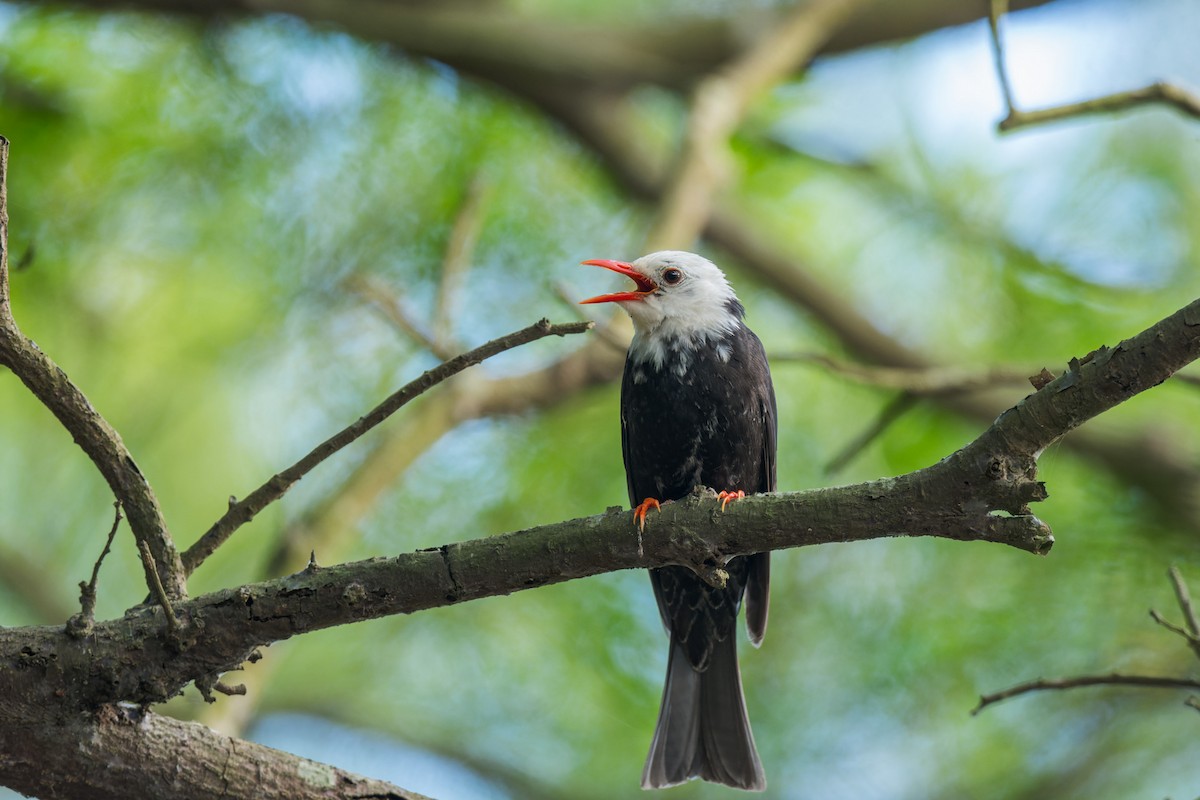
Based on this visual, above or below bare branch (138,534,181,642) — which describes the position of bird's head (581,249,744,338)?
above

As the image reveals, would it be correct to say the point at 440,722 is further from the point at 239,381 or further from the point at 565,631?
the point at 239,381

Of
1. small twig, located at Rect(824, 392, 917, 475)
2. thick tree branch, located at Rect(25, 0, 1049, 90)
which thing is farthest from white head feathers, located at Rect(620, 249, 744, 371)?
thick tree branch, located at Rect(25, 0, 1049, 90)

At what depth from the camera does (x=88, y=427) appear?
275 centimetres

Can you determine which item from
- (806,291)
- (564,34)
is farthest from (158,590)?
(564,34)

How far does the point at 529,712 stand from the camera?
6512 mm

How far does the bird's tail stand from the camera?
171 inches

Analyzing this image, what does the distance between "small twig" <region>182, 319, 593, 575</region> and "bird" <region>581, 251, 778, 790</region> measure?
67.9 inches

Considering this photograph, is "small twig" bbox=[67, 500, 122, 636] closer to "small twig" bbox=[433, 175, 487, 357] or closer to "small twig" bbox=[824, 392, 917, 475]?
"small twig" bbox=[433, 175, 487, 357]

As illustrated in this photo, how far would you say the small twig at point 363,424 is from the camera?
268cm

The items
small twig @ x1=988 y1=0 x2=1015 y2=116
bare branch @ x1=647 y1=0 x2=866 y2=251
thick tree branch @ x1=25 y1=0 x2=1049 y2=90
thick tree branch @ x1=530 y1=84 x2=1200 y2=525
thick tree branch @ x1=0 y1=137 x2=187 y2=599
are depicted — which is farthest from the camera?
thick tree branch @ x1=25 y1=0 x2=1049 y2=90

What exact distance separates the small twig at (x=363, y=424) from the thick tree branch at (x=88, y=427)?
0.32 ft

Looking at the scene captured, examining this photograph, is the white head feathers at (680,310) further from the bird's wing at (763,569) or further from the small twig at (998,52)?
the small twig at (998,52)

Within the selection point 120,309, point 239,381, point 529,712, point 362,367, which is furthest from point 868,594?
point 120,309

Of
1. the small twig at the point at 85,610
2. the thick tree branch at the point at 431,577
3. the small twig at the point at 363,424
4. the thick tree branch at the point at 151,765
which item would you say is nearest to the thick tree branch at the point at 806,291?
the thick tree branch at the point at 431,577
